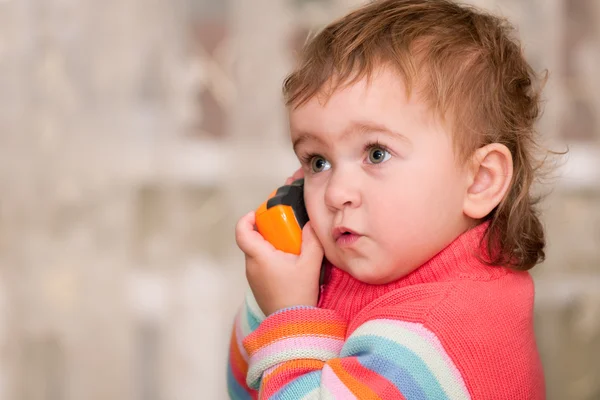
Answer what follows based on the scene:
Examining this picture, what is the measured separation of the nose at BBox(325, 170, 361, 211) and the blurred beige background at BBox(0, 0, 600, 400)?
991 mm

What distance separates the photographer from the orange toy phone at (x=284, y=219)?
40.4 inches

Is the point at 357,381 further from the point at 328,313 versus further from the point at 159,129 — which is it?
the point at 159,129

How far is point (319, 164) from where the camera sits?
1002mm

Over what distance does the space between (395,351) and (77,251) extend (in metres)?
1.25

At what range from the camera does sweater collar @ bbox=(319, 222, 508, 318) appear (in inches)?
38.0

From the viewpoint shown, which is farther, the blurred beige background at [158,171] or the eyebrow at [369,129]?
the blurred beige background at [158,171]

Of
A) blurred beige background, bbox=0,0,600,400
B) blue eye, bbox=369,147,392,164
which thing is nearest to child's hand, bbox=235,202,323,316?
blue eye, bbox=369,147,392,164

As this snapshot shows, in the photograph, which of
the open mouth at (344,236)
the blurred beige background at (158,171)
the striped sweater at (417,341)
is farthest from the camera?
the blurred beige background at (158,171)

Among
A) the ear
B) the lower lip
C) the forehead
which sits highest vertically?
the forehead

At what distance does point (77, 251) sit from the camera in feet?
6.39

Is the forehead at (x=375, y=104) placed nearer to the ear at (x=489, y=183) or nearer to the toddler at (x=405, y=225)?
the toddler at (x=405, y=225)

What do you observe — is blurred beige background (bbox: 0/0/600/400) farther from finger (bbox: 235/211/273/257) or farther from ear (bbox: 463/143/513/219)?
ear (bbox: 463/143/513/219)

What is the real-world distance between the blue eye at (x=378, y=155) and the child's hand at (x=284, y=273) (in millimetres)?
136

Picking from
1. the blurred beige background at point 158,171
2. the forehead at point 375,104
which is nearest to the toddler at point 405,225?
the forehead at point 375,104
